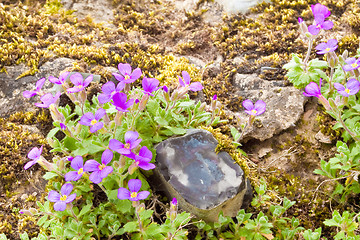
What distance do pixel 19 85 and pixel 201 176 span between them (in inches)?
97.6

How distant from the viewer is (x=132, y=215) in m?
3.28

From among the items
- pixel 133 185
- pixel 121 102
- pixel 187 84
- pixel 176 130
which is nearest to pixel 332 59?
Answer: pixel 187 84

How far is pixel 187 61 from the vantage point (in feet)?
15.5

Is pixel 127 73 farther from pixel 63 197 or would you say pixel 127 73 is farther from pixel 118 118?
pixel 63 197

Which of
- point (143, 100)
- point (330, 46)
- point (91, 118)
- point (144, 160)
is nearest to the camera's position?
point (144, 160)

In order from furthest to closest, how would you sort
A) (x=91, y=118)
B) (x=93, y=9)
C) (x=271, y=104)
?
(x=93, y=9) < (x=271, y=104) < (x=91, y=118)

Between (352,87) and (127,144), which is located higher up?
(352,87)

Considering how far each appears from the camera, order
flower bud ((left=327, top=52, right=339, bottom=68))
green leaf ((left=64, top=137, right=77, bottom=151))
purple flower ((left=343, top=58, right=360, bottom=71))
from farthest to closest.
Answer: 1. flower bud ((left=327, top=52, right=339, bottom=68))
2. purple flower ((left=343, top=58, right=360, bottom=71))
3. green leaf ((left=64, top=137, right=77, bottom=151))

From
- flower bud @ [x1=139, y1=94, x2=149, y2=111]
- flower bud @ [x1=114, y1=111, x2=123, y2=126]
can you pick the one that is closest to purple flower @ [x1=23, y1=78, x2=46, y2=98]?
flower bud @ [x1=114, y1=111, x2=123, y2=126]

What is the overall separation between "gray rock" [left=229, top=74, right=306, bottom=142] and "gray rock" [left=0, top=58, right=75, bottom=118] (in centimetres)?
215

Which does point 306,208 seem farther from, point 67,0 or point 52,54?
A: point 67,0

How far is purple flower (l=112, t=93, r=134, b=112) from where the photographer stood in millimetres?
2841

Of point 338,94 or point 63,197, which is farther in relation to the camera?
point 338,94

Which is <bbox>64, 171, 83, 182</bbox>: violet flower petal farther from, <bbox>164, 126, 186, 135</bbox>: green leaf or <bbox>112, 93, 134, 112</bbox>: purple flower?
<bbox>164, 126, 186, 135</bbox>: green leaf
